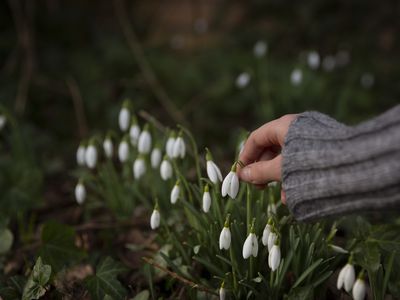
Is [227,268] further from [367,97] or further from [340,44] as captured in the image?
[340,44]

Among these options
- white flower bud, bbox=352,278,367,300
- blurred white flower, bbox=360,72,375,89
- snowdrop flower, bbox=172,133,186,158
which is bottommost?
white flower bud, bbox=352,278,367,300

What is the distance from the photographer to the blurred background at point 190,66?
3.67 meters

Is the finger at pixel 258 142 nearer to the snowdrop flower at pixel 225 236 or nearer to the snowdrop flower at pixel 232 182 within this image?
the snowdrop flower at pixel 232 182

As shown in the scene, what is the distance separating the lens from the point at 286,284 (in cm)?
190

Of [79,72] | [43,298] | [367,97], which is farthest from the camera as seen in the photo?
[79,72]

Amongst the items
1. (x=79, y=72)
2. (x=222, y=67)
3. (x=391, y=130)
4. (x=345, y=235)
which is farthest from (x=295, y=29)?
(x=391, y=130)

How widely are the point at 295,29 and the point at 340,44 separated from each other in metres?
0.49

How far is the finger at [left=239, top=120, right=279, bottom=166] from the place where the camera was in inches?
66.6

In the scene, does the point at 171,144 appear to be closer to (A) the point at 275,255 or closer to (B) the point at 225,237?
(B) the point at 225,237

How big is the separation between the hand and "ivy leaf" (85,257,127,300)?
662 millimetres

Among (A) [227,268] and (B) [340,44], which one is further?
(B) [340,44]

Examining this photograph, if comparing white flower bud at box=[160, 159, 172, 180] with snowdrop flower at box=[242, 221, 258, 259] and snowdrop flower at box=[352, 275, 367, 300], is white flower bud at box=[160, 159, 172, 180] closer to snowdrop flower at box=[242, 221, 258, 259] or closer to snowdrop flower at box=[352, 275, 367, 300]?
snowdrop flower at box=[242, 221, 258, 259]

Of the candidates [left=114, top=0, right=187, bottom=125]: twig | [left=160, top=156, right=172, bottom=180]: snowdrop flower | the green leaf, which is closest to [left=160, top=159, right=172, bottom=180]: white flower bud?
[left=160, top=156, right=172, bottom=180]: snowdrop flower

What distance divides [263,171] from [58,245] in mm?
988
